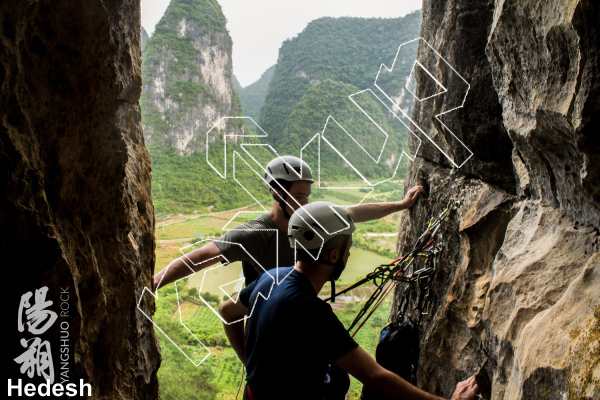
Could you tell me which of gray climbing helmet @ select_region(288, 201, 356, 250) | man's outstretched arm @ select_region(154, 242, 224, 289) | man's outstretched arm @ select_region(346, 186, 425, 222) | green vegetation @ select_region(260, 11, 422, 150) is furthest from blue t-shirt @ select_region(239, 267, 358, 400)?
green vegetation @ select_region(260, 11, 422, 150)

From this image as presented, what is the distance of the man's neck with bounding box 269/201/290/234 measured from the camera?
8.26 feet

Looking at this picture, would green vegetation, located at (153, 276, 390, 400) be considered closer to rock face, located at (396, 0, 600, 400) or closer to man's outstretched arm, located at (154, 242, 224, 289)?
man's outstretched arm, located at (154, 242, 224, 289)

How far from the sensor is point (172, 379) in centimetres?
904

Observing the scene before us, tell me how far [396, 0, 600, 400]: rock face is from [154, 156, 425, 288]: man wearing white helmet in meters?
1.03

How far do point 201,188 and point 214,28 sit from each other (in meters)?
30.1

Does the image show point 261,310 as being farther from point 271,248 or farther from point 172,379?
point 172,379

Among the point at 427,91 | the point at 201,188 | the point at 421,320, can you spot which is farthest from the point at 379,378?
the point at 201,188

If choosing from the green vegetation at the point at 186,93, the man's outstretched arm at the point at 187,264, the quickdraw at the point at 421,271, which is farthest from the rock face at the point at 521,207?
the green vegetation at the point at 186,93

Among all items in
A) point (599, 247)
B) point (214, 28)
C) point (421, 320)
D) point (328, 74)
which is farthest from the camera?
point (214, 28)

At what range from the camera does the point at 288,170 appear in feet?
8.39

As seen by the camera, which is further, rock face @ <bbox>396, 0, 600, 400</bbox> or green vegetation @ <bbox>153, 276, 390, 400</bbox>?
green vegetation @ <bbox>153, 276, 390, 400</bbox>

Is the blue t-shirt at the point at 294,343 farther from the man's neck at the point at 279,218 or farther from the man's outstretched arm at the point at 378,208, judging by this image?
the man's outstretched arm at the point at 378,208

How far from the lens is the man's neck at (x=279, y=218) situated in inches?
99.1

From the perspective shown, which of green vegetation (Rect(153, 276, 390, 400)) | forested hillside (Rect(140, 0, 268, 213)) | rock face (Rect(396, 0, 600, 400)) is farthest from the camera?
green vegetation (Rect(153, 276, 390, 400))
